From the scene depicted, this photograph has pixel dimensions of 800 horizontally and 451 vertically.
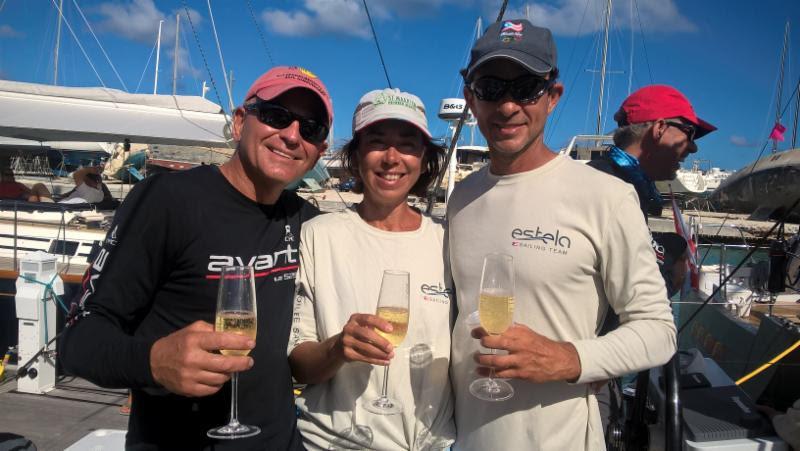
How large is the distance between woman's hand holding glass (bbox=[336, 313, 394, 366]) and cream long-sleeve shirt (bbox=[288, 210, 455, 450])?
27cm

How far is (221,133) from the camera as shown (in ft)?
37.6

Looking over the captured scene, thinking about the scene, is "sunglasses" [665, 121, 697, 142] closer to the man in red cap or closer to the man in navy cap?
the man in red cap

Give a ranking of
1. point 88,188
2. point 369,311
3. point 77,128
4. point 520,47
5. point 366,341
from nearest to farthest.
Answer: point 366,341 → point 520,47 → point 369,311 → point 77,128 → point 88,188

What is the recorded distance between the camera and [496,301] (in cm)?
181

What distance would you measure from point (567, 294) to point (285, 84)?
140 cm

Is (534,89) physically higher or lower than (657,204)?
higher

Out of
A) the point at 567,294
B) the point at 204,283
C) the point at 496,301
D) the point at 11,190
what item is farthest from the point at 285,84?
the point at 11,190

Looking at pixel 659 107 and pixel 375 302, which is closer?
pixel 375 302

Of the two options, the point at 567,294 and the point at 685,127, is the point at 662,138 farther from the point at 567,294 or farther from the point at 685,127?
the point at 567,294

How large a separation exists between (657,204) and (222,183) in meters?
2.60

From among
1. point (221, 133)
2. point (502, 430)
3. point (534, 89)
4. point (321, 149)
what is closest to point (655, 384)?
point (502, 430)

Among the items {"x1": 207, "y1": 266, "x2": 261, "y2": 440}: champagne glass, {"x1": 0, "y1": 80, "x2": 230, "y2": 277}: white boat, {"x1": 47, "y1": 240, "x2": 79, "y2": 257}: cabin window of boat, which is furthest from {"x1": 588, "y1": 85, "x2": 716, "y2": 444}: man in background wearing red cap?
{"x1": 47, "y1": 240, "x2": 79, "y2": 257}: cabin window of boat

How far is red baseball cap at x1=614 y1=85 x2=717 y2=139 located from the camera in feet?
12.0

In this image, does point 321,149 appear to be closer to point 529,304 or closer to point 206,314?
point 206,314
